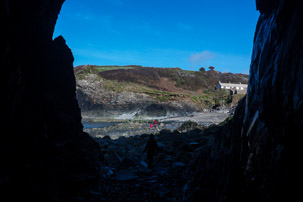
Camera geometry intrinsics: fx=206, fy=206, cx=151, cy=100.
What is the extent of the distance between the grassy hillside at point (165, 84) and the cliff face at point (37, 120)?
58.0 m

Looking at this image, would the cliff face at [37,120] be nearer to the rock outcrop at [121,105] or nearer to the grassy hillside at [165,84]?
the rock outcrop at [121,105]

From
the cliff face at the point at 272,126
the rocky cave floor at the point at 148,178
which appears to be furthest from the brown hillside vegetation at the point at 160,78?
the cliff face at the point at 272,126

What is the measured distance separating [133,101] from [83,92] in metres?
17.4

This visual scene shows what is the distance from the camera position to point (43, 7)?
25.3 feet

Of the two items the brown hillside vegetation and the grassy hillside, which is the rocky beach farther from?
the brown hillside vegetation

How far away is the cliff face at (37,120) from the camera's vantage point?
4688 mm

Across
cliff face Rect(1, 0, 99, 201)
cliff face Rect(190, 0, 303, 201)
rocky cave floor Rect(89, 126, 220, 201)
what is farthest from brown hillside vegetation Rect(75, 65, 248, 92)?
cliff face Rect(190, 0, 303, 201)

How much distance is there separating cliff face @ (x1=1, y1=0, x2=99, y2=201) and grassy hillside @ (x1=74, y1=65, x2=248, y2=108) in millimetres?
58044

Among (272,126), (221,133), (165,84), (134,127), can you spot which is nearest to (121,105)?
(134,127)

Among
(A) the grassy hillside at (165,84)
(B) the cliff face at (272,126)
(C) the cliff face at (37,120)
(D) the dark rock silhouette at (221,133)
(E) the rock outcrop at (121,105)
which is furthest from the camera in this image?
(A) the grassy hillside at (165,84)

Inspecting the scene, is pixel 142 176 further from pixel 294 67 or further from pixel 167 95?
pixel 167 95

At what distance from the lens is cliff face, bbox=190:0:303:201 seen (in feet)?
9.40

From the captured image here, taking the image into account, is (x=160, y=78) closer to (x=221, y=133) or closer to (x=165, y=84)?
(x=165, y=84)

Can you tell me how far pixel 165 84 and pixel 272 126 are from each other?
8913 cm
